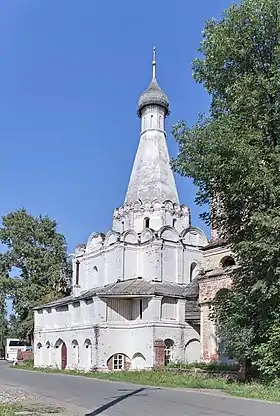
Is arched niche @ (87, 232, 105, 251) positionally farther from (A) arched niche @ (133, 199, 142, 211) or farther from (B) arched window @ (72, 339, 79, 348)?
(B) arched window @ (72, 339, 79, 348)

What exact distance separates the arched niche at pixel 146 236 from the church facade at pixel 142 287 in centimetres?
8

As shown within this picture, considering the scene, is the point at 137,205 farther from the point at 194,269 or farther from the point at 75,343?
the point at 75,343

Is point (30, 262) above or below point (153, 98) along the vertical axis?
below

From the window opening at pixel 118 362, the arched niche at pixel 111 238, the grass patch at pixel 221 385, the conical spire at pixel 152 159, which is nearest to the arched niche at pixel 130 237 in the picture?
the arched niche at pixel 111 238

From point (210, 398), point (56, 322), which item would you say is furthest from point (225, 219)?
point (56, 322)

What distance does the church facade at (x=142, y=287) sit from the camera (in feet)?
123

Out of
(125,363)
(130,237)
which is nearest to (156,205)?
(130,237)

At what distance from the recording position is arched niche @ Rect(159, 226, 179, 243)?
41.5 meters

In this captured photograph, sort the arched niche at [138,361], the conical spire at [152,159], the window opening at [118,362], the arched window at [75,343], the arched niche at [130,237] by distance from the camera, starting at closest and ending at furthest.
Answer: the arched niche at [138,361] → the window opening at [118,362] → the arched window at [75,343] → the arched niche at [130,237] → the conical spire at [152,159]

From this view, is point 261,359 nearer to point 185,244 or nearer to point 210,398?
point 210,398

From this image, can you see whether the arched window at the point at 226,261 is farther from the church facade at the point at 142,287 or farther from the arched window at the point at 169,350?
the arched window at the point at 169,350

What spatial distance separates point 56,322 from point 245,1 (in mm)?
31448

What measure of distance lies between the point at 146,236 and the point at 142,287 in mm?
4402

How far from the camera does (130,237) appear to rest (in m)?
42.1
